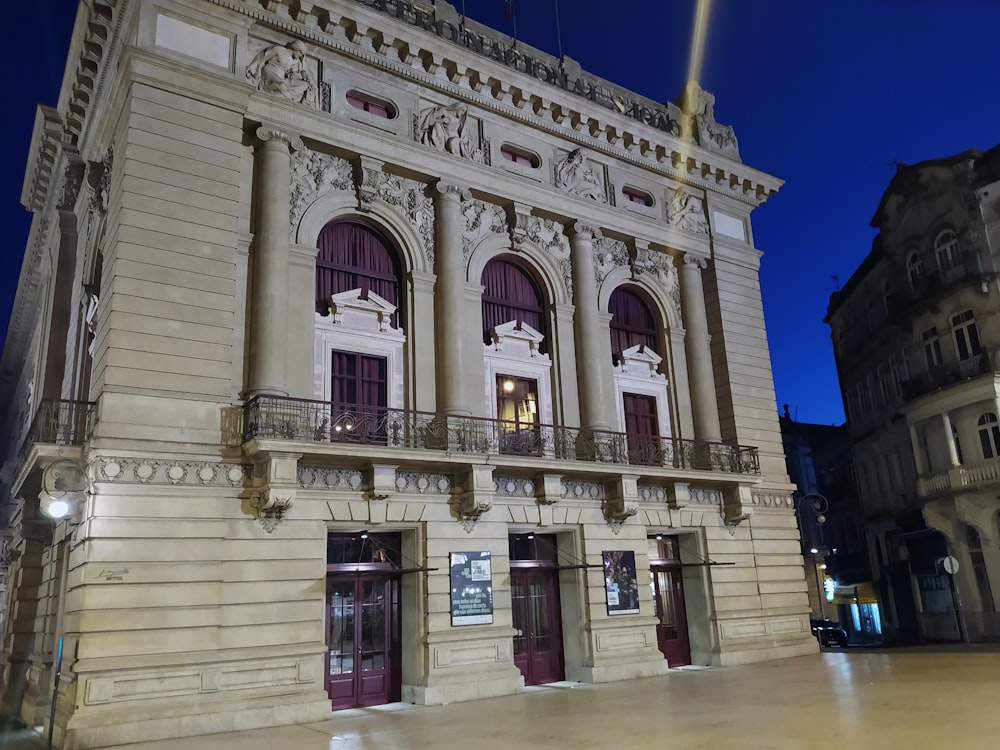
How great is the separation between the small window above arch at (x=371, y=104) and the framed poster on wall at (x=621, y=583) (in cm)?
1090

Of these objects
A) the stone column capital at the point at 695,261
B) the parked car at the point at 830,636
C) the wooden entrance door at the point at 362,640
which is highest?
the stone column capital at the point at 695,261

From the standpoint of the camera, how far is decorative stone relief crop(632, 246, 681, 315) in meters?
20.8

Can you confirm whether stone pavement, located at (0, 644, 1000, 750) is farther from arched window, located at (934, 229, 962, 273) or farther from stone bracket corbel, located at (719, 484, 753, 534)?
arched window, located at (934, 229, 962, 273)

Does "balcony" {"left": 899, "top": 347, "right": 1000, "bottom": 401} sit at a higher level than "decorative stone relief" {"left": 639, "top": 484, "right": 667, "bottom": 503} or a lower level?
higher

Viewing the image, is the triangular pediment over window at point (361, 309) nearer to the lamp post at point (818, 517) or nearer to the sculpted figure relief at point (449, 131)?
the sculpted figure relief at point (449, 131)

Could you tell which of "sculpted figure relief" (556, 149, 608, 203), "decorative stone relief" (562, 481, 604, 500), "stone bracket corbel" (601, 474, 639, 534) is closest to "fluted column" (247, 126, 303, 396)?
"decorative stone relief" (562, 481, 604, 500)

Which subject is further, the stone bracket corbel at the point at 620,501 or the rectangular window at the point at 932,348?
the rectangular window at the point at 932,348

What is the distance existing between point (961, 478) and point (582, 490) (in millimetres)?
15267

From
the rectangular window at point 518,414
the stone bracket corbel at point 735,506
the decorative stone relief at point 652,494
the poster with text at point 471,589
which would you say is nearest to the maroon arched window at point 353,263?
the rectangular window at point 518,414

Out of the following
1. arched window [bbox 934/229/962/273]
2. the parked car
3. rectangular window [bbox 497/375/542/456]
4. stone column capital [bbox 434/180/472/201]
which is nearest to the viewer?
rectangular window [bbox 497/375/542/456]

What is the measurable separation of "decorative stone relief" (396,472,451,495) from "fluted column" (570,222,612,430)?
14.0ft

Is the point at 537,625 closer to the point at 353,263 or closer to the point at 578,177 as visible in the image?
the point at 353,263

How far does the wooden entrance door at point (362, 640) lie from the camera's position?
47.1 ft

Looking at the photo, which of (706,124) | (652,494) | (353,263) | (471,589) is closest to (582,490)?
(652,494)
